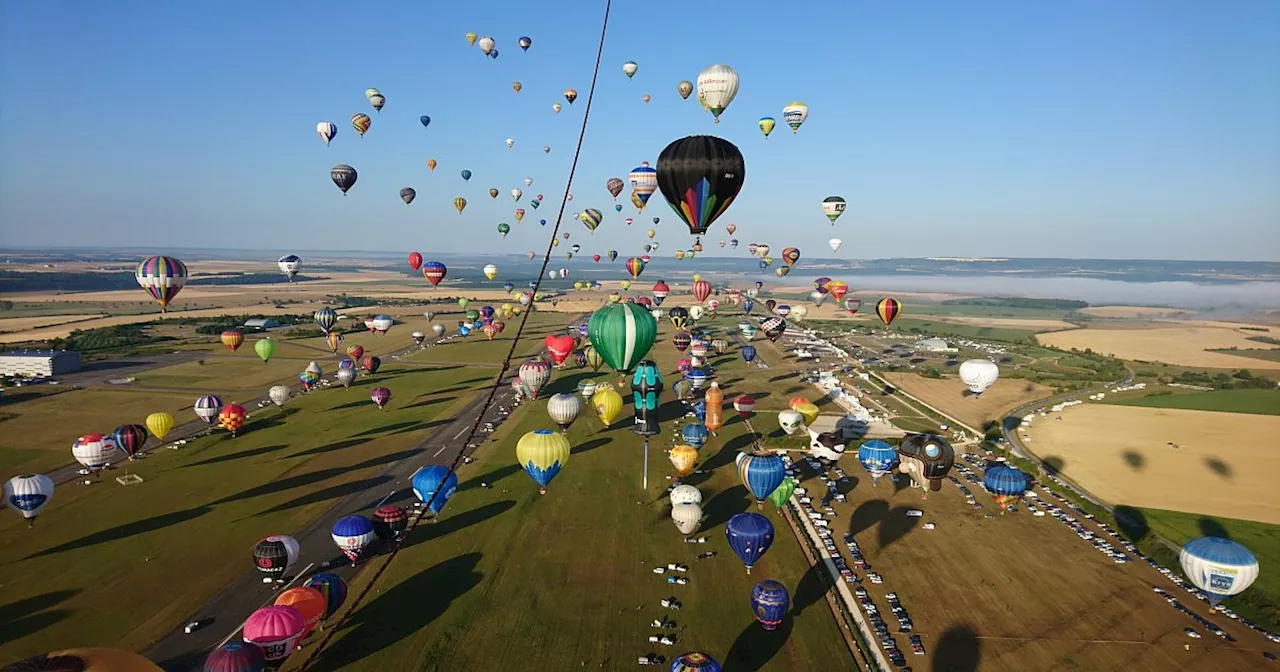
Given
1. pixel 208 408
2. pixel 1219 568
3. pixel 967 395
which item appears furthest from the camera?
pixel 967 395

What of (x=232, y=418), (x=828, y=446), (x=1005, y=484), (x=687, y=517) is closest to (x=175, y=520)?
(x=232, y=418)

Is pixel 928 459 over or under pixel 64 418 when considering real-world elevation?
over

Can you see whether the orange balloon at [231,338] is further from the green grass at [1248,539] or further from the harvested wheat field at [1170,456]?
the green grass at [1248,539]

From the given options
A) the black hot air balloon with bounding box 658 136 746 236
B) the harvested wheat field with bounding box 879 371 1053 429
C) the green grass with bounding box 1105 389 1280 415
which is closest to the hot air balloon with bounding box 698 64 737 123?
the black hot air balloon with bounding box 658 136 746 236

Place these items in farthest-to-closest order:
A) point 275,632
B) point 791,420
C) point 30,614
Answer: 1. point 791,420
2. point 30,614
3. point 275,632

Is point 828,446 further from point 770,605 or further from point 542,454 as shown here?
point 770,605

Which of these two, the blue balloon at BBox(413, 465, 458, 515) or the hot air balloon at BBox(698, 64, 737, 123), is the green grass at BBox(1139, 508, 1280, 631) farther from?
the blue balloon at BBox(413, 465, 458, 515)

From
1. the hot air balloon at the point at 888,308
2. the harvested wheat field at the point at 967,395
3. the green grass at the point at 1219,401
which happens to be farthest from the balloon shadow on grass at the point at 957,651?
the hot air balloon at the point at 888,308
